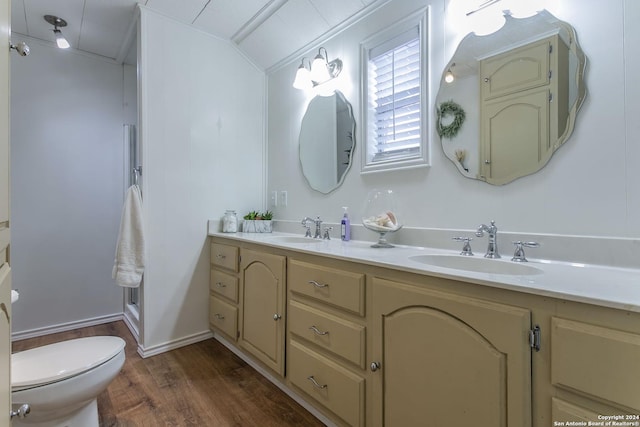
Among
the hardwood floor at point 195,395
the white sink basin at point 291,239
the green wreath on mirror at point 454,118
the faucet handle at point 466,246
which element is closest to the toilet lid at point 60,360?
the hardwood floor at point 195,395

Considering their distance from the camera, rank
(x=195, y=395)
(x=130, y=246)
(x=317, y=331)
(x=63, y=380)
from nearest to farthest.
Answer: (x=63, y=380)
(x=317, y=331)
(x=195, y=395)
(x=130, y=246)

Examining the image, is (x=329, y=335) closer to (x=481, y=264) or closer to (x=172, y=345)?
(x=481, y=264)

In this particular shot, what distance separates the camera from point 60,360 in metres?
1.22

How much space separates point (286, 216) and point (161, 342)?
1.29 m

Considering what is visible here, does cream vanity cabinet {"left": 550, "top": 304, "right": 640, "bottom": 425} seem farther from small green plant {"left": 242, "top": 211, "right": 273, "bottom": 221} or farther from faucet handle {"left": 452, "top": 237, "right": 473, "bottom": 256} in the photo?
small green plant {"left": 242, "top": 211, "right": 273, "bottom": 221}

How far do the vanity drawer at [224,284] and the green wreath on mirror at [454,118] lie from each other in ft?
5.09

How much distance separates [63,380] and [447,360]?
1.35m

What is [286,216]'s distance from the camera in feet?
8.02

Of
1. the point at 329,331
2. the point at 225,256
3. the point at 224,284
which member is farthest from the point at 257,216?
the point at 329,331

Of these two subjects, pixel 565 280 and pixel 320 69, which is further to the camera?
pixel 320 69

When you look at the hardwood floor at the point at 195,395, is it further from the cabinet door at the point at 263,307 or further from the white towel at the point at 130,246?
the white towel at the point at 130,246

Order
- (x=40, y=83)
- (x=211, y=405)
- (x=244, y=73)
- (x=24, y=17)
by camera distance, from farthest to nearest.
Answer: (x=244, y=73)
(x=40, y=83)
(x=24, y=17)
(x=211, y=405)

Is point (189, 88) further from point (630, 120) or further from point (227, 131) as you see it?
point (630, 120)

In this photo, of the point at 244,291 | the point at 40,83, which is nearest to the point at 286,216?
the point at 244,291
